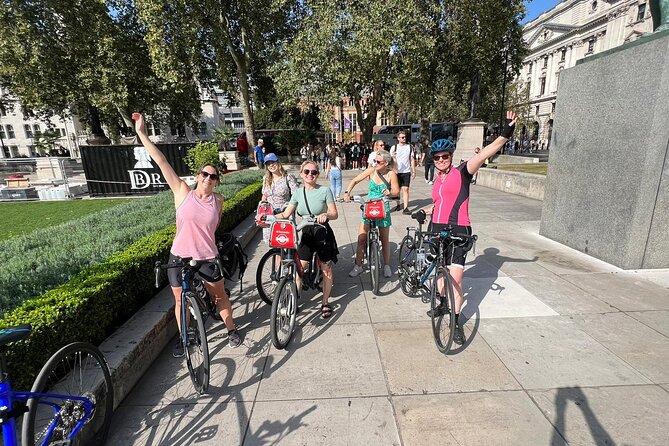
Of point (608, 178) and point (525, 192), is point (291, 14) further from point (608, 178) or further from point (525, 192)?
point (608, 178)

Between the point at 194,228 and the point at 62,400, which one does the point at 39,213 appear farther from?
the point at 62,400

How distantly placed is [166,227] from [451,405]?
4.44 meters

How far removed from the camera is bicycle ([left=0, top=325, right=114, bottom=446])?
1716 millimetres

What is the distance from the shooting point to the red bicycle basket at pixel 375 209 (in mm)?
4340

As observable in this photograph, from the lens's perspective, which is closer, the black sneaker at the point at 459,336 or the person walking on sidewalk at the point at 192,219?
the person walking on sidewalk at the point at 192,219

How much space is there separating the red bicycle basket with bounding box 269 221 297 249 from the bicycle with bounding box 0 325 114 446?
66.0 inches

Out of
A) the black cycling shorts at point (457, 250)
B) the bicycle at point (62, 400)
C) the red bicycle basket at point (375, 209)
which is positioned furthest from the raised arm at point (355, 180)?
the bicycle at point (62, 400)

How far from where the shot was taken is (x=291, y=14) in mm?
23469

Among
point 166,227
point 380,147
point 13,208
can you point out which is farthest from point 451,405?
point 13,208

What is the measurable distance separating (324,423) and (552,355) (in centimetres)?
222

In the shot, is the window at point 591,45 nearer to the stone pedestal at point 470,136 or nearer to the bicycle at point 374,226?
the stone pedestal at point 470,136

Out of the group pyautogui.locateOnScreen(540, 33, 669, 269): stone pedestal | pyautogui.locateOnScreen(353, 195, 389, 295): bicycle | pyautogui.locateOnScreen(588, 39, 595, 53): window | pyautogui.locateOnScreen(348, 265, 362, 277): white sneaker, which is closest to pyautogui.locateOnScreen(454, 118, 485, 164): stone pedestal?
pyautogui.locateOnScreen(540, 33, 669, 269): stone pedestal

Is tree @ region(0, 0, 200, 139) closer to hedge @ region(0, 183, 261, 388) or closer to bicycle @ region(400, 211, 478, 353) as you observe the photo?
hedge @ region(0, 183, 261, 388)

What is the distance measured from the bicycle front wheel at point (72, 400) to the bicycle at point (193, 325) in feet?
1.89
